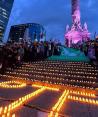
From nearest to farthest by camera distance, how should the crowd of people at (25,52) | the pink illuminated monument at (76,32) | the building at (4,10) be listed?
the crowd of people at (25,52), the pink illuminated monument at (76,32), the building at (4,10)

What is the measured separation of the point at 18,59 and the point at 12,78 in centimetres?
284

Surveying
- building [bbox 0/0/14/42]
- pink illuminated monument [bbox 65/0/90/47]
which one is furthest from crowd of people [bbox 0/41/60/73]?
building [bbox 0/0/14/42]

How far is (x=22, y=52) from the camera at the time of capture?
46.2 feet

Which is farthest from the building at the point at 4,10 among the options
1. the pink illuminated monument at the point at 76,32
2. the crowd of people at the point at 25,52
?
the crowd of people at the point at 25,52

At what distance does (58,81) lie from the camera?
10.1 meters

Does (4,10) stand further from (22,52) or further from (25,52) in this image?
(22,52)

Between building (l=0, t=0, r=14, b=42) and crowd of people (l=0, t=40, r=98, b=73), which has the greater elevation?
building (l=0, t=0, r=14, b=42)

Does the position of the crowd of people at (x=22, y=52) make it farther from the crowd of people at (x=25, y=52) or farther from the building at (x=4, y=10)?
the building at (x=4, y=10)

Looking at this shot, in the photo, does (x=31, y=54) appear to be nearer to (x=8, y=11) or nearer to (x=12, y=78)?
(x=12, y=78)

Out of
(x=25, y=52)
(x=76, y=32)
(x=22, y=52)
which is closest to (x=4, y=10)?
(x=76, y=32)

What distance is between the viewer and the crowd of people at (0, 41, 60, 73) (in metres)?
12.8

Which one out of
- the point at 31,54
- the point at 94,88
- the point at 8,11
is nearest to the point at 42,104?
the point at 94,88

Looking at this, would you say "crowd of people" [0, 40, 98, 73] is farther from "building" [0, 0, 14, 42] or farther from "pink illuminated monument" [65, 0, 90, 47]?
"building" [0, 0, 14, 42]

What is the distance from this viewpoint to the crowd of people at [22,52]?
12.8m
